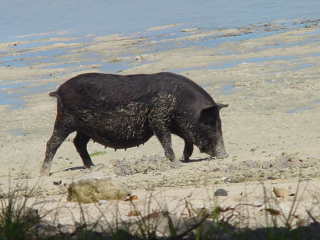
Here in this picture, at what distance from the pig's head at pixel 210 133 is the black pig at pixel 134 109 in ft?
0.05

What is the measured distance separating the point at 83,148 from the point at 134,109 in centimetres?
132

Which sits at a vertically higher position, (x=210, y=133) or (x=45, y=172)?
(x=210, y=133)

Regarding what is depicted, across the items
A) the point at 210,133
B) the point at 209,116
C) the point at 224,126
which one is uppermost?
the point at 209,116

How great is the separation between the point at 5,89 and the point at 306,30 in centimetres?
1552

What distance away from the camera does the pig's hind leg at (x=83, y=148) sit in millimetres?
12836

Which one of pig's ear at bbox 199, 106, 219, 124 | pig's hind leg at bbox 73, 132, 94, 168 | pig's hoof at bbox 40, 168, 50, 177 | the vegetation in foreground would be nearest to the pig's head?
pig's ear at bbox 199, 106, 219, 124

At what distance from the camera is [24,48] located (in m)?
47.4

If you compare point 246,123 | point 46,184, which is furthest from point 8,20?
point 46,184

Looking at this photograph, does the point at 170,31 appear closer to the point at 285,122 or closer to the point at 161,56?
the point at 161,56

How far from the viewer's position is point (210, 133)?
12492 mm

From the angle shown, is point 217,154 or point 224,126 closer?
point 217,154

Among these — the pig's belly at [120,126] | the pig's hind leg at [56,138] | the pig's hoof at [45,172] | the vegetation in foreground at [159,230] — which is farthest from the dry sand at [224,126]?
the vegetation in foreground at [159,230]

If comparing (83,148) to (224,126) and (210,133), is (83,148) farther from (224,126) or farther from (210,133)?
(224,126)

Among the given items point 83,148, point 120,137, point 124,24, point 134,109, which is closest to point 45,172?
point 83,148
